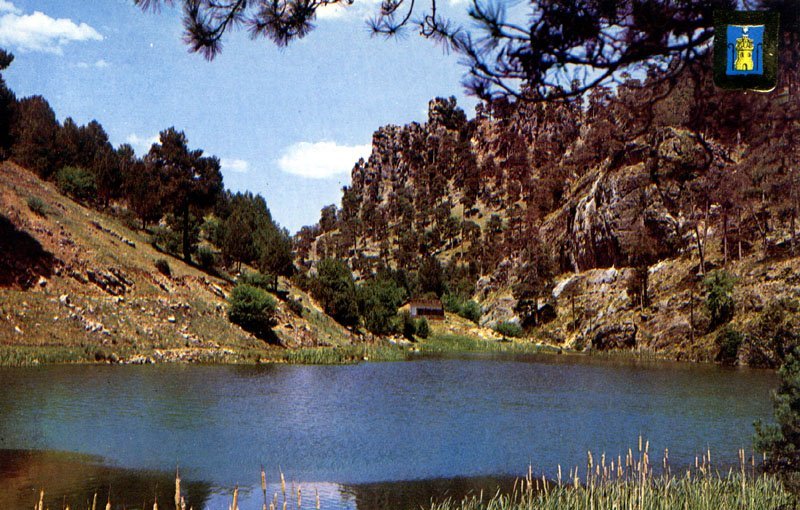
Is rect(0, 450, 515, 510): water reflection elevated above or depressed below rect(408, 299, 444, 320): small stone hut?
below

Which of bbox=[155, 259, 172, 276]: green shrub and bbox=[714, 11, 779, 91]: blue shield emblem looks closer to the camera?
bbox=[714, 11, 779, 91]: blue shield emblem

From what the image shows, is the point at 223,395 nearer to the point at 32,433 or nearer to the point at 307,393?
the point at 307,393

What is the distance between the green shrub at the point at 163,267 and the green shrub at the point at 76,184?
644 inches

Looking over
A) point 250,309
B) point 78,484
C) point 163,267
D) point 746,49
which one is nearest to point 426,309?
point 250,309

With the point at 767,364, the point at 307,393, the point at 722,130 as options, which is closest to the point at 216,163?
the point at 307,393

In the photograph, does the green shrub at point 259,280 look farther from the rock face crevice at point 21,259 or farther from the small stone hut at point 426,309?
the small stone hut at point 426,309

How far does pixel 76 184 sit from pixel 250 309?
24892 millimetres

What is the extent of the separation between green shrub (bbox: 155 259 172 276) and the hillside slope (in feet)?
1.21

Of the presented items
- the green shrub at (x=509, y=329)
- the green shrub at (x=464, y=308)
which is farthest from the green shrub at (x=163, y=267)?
the green shrub at (x=464, y=308)

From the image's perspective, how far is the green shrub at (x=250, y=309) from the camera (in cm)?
4888

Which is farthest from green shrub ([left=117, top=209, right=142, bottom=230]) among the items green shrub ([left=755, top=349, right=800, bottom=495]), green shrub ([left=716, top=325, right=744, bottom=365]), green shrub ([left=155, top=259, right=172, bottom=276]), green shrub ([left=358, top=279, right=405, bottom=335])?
green shrub ([left=755, top=349, right=800, bottom=495])

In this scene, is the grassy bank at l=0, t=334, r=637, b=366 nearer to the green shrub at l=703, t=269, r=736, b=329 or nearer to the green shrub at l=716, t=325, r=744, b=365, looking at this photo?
the green shrub at l=703, t=269, r=736, b=329

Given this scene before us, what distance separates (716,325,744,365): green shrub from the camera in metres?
53.3

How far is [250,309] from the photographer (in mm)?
49031
